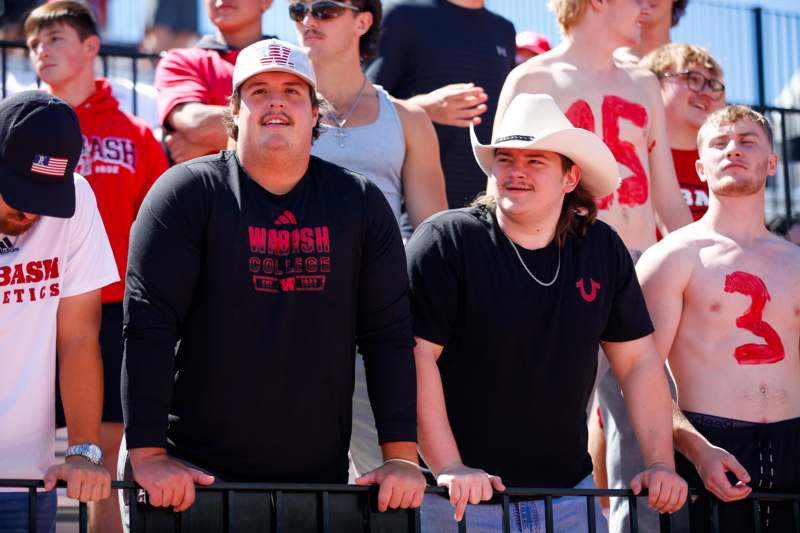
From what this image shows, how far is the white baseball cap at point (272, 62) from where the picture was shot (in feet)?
12.6

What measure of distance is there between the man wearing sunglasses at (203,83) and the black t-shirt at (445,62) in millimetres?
658

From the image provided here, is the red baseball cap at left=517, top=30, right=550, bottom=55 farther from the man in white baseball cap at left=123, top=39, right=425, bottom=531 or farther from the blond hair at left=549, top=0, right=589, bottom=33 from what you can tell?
the man in white baseball cap at left=123, top=39, right=425, bottom=531

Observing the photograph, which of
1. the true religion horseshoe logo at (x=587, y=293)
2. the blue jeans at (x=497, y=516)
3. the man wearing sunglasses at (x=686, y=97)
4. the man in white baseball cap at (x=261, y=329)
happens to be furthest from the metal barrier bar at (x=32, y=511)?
the man wearing sunglasses at (x=686, y=97)

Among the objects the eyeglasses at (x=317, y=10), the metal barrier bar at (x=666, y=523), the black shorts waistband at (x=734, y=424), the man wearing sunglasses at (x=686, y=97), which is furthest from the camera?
the man wearing sunglasses at (x=686, y=97)

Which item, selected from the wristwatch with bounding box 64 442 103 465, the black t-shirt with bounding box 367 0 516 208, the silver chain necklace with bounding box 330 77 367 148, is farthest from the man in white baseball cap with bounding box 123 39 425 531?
the black t-shirt with bounding box 367 0 516 208

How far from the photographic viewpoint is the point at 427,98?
510 centimetres

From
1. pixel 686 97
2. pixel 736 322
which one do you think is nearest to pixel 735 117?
pixel 736 322

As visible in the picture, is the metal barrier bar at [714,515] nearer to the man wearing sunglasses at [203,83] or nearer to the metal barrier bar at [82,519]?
the metal barrier bar at [82,519]

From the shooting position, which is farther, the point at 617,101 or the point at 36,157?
the point at 617,101

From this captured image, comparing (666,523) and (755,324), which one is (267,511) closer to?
(666,523)

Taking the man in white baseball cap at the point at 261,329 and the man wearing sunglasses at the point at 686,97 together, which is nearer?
the man in white baseball cap at the point at 261,329

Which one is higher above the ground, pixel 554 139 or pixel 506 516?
pixel 554 139

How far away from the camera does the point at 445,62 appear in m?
5.59

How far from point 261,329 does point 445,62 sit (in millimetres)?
2452
